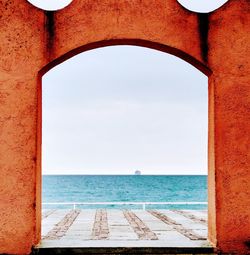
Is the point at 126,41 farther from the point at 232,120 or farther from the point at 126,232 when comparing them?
the point at 126,232

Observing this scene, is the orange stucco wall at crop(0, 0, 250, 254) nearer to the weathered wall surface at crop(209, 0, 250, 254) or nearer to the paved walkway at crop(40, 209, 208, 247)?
the weathered wall surface at crop(209, 0, 250, 254)

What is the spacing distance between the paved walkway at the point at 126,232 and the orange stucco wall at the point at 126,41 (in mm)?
576

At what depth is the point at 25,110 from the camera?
20.6 feet

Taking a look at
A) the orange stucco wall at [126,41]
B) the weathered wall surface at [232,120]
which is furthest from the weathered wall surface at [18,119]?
the weathered wall surface at [232,120]

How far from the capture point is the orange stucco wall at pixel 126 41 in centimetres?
621

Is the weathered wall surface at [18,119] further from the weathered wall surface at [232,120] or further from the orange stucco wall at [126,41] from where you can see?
the weathered wall surface at [232,120]

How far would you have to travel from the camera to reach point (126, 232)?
8039 mm

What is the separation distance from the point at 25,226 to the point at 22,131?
4.16 feet

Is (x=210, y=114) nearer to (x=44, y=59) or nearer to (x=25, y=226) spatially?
(x=44, y=59)

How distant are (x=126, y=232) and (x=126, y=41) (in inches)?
134

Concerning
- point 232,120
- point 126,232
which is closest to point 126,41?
point 232,120

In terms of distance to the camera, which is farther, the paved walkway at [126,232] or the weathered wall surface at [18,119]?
the paved walkway at [126,232]

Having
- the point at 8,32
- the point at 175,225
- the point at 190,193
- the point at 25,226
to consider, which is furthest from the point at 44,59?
the point at 190,193

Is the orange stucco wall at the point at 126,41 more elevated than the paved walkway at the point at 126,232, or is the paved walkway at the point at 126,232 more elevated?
the orange stucco wall at the point at 126,41
